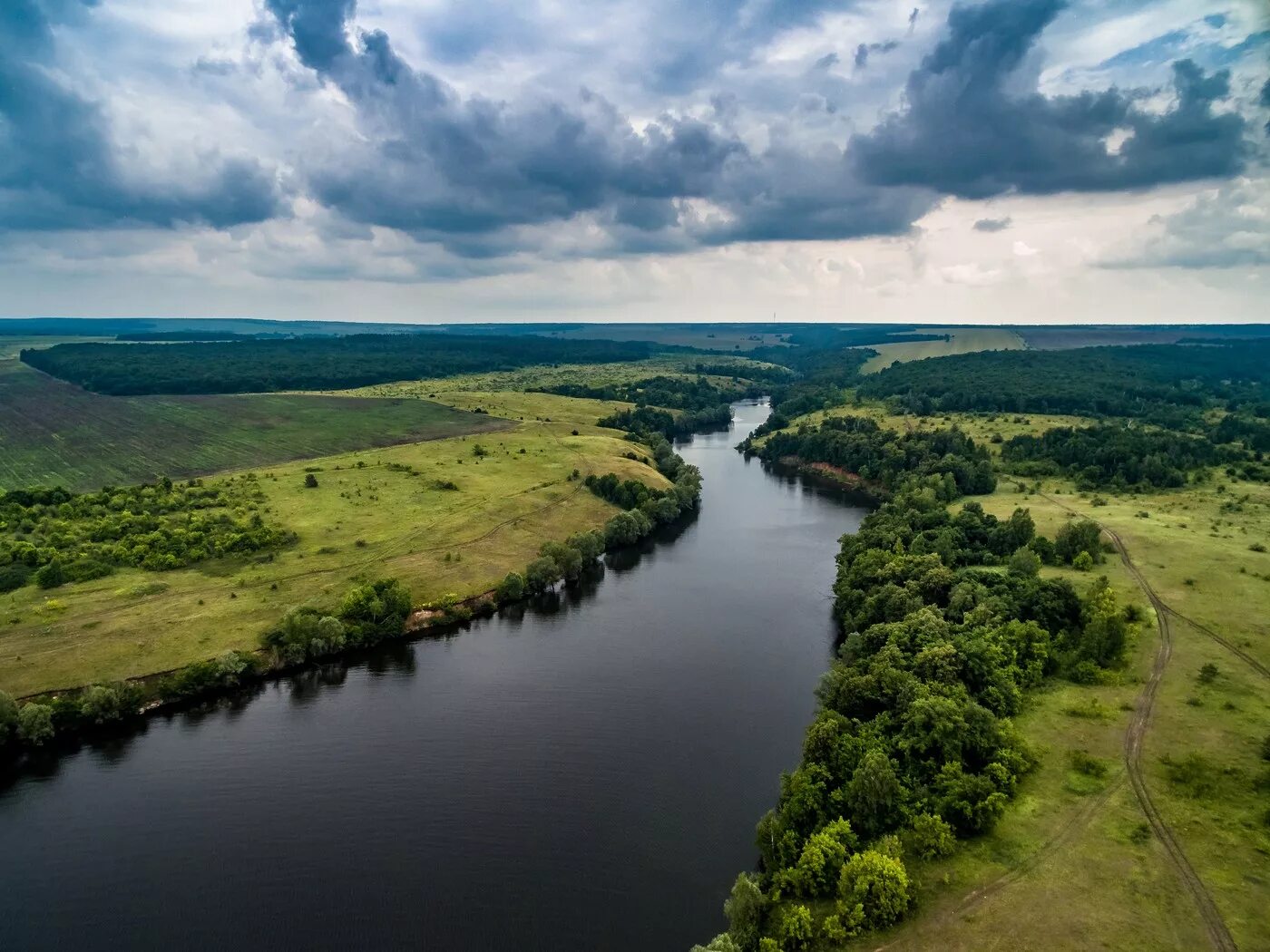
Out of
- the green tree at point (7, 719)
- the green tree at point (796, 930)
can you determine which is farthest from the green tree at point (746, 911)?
the green tree at point (7, 719)

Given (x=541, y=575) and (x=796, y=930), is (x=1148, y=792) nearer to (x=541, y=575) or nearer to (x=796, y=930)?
(x=796, y=930)

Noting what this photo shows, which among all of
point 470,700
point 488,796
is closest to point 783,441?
point 470,700

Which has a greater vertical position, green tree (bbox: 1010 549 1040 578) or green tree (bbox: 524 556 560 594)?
green tree (bbox: 1010 549 1040 578)

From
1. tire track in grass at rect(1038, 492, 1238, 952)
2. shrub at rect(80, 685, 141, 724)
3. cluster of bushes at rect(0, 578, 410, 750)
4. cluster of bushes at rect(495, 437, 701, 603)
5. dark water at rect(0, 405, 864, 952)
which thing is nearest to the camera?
tire track in grass at rect(1038, 492, 1238, 952)

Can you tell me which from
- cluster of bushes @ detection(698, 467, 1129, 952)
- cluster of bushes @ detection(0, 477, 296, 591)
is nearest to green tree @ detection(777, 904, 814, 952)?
cluster of bushes @ detection(698, 467, 1129, 952)

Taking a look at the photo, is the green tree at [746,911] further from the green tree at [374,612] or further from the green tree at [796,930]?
the green tree at [374,612]

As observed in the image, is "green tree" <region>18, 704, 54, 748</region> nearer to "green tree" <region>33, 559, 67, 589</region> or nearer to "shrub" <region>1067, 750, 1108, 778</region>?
"green tree" <region>33, 559, 67, 589</region>
